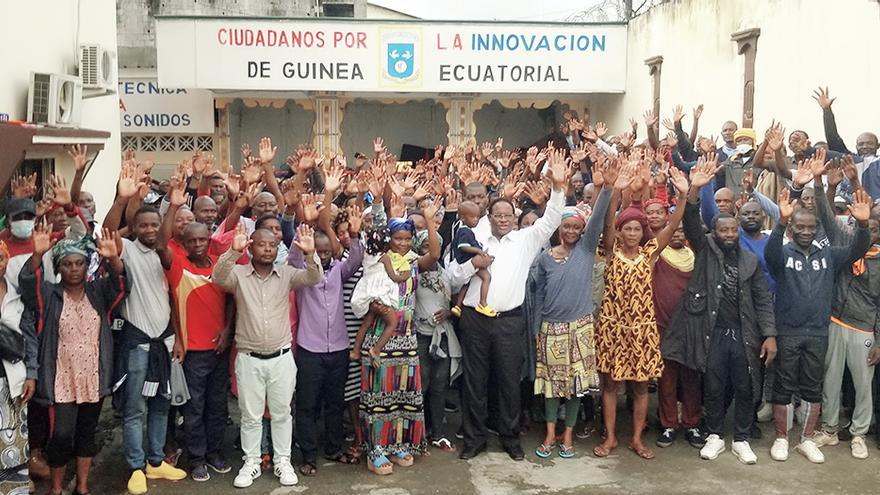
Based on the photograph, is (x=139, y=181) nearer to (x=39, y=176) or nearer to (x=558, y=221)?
(x=558, y=221)

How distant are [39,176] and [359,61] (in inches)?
261

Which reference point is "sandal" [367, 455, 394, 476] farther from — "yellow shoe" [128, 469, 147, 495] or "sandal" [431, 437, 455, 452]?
"yellow shoe" [128, 469, 147, 495]

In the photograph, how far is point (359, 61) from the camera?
1366 centimetres

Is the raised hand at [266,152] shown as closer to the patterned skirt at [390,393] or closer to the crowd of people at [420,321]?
the crowd of people at [420,321]

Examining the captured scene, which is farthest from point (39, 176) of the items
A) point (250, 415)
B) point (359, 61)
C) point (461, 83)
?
point (461, 83)

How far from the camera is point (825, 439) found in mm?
5402

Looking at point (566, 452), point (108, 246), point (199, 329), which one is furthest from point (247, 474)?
point (566, 452)

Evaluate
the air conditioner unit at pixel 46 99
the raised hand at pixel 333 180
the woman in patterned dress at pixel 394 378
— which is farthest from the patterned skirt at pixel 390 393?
the air conditioner unit at pixel 46 99

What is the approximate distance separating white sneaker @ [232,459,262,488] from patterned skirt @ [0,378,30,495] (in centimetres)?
110

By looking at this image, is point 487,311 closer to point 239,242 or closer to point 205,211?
point 239,242

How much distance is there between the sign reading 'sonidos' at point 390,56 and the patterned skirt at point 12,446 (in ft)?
33.3

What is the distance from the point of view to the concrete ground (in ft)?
15.6

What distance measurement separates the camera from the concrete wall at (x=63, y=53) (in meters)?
7.51

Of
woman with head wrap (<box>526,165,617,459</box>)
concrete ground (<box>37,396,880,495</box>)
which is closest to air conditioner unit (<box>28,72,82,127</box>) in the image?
concrete ground (<box>37,396,880,495</box>)
